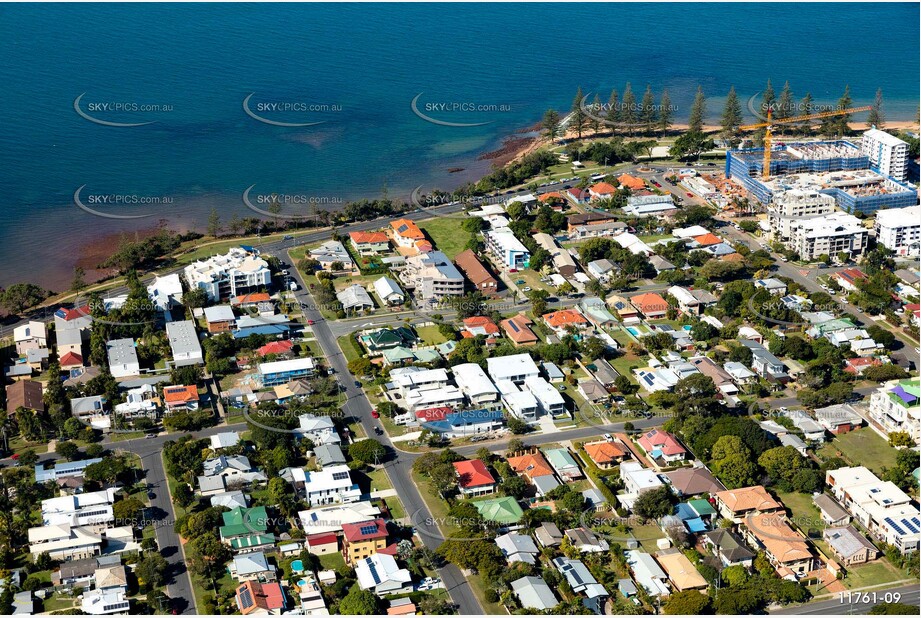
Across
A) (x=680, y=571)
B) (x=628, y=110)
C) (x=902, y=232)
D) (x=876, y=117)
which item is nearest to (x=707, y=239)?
(x=902, y=232)

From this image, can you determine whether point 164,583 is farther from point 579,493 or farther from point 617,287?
point 617,287

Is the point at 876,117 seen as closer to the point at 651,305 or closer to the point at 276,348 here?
the point at 651,305

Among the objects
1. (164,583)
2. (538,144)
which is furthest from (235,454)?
(538,144)

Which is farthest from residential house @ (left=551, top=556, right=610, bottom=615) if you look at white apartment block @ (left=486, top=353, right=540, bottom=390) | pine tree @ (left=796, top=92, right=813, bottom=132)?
pine tree @ (left=796, top=92, right=813, bottom=132)

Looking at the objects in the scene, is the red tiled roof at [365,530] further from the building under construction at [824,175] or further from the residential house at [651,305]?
the building under construction at [824,175]

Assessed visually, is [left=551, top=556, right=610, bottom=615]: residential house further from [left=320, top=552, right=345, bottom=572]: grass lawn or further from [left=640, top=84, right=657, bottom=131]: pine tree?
[left=640, top=84, right=657, bottom=131]: pine tree

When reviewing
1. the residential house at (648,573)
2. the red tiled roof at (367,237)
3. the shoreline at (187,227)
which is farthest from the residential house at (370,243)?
the residential house at (648,573)
